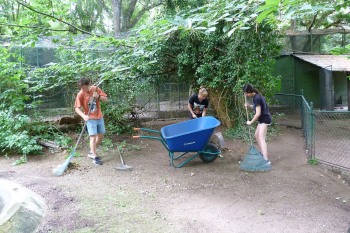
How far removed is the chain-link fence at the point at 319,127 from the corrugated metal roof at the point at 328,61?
1.85 m

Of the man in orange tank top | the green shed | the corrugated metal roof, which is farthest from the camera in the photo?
the green shed

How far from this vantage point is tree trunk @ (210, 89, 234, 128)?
26.6ft

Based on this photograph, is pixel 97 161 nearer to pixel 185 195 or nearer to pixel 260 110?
pixel 185 195

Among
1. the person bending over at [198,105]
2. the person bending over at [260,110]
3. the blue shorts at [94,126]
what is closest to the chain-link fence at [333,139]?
the person bending over at [260,110]

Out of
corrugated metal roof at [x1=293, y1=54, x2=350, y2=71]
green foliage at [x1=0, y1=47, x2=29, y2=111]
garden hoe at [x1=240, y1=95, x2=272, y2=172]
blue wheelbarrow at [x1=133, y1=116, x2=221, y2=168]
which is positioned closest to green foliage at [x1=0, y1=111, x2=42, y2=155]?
green foliage at [x1=0, y1=47, x2=29, y2=111]

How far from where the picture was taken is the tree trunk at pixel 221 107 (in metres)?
8.09

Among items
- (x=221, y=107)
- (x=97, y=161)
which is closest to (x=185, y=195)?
(x=97, y=161)

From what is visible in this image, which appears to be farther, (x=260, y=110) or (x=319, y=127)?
(x=319, y=127)

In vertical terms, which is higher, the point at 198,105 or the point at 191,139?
the point at 198,105

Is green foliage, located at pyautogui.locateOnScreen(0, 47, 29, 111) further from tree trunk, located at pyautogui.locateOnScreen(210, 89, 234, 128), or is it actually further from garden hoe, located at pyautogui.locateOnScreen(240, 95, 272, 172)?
garden hoe, located at pyautogui.locateOnScreen(240, 95, 272, 172)

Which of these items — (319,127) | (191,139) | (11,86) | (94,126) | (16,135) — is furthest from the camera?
(319,127)

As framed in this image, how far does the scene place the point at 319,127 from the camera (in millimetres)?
9398

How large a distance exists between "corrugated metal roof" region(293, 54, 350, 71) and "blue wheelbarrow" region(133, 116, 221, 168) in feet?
25.2

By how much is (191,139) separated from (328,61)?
9.42m
